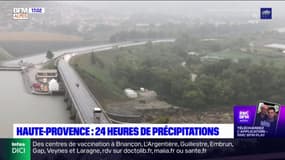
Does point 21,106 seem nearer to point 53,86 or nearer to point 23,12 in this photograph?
point 53,86

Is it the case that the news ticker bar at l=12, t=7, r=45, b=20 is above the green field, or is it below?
above

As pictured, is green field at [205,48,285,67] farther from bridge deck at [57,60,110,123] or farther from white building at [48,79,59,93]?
white building at [48,79,59,93]

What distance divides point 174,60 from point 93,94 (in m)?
0.84

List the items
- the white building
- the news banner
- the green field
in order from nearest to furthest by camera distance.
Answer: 1. the news banner
2. the white building
3. the green field

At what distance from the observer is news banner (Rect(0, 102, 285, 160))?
416 centimetres

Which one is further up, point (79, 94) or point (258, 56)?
point (258, 56)

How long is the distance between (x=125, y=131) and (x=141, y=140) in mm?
153

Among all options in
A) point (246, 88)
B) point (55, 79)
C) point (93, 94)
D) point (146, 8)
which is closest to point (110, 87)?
point (93, 94)

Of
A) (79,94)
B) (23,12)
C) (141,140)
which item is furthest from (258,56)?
(23,12)

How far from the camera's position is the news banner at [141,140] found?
4164mm

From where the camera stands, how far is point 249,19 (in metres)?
4.81

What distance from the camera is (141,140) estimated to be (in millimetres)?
4211

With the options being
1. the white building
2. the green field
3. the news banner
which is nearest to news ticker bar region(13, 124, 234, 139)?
the news banner

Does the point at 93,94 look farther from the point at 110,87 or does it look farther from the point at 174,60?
the point at 174,60
